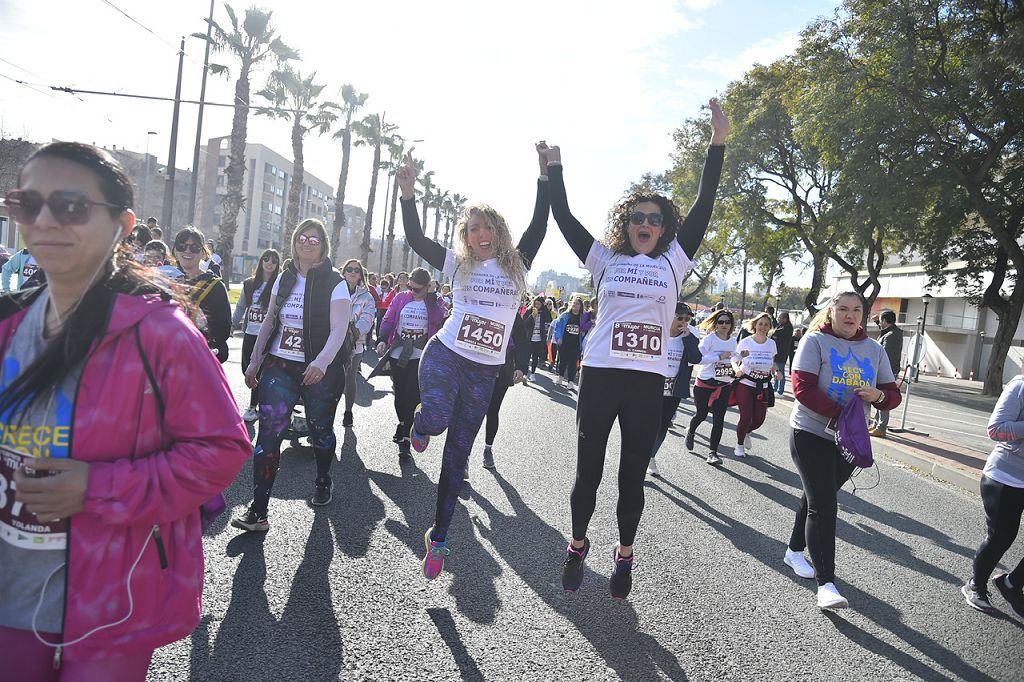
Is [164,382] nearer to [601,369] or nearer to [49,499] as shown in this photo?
[49,499]

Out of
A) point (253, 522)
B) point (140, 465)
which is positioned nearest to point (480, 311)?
point (253, 522)

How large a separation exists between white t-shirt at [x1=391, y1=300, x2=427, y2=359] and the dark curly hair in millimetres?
3608

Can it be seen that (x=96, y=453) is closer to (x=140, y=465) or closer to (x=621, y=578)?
(x=140, y=465)

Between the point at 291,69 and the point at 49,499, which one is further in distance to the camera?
the point at 291,69

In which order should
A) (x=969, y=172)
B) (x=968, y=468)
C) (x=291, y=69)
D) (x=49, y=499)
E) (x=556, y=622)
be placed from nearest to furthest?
(x=49, y=499) → (x=556, y=622) → (x=968, y=468) → (x=969, y=172) → (x=291, y=69)

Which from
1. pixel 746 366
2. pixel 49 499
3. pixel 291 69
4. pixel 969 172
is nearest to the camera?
pixel 49 499

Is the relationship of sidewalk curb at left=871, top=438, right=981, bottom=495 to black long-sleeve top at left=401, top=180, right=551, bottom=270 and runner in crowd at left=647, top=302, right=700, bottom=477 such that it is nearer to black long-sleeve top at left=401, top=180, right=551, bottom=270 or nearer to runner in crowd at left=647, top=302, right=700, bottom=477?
runner in crowd at left=647, top=302, right=700, bottom=477

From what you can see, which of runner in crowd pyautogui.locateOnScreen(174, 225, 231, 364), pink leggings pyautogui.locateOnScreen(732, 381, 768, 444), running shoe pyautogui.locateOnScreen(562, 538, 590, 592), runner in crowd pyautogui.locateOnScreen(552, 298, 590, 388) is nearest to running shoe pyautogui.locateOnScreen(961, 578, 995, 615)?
running shoe pyautogui.locateOnScreen(562, 538, 590, 592)

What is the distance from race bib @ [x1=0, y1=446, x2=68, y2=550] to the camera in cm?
151

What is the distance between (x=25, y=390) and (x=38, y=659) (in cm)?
61

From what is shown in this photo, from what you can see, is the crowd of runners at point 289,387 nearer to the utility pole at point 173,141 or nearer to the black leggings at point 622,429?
the black leggings at point 622,429

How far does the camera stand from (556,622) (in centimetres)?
336

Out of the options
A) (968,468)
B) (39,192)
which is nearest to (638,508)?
(39,192)

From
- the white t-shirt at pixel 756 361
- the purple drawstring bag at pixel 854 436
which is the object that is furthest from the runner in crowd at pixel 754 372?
the purple drawstring bag at pixel 854 436
